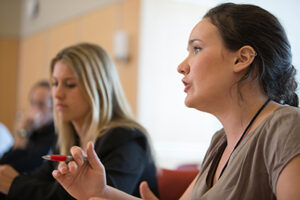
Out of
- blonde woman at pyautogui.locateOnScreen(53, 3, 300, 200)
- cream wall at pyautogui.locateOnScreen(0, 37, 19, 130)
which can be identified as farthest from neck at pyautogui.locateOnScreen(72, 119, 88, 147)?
cream wall at pyautogui.locateOnScreen(0, 37, 19, 130)

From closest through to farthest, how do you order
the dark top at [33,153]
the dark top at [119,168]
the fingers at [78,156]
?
the fingers at [78,156] → the dark top at [119,168] → the dark top at [33,153]

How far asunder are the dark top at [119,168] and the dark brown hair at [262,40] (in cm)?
65

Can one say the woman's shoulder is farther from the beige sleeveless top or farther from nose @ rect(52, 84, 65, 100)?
the beige sleeveless top

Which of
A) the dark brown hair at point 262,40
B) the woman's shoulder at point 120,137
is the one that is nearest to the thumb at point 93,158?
the woman's shoulder at point 120,137

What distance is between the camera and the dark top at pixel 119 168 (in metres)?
1.40

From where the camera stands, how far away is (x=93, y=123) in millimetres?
1653

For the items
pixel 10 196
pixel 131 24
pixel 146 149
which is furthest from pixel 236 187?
pixel 131 24

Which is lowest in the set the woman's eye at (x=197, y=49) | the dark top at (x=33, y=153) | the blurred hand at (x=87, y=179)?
the dark top at (x=33, y=153)

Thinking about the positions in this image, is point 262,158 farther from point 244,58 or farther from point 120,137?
point 120,137

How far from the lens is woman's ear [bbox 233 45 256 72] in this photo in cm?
103

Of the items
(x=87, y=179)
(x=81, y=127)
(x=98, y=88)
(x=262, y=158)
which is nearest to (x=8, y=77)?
(x=81, y=127)

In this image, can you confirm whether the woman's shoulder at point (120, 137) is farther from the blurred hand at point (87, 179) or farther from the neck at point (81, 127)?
the blurred hand at point (87, 179)

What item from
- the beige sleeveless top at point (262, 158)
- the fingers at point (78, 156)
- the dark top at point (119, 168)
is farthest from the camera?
the dark top at point (119, 168)

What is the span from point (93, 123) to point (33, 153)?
2.96 feet
